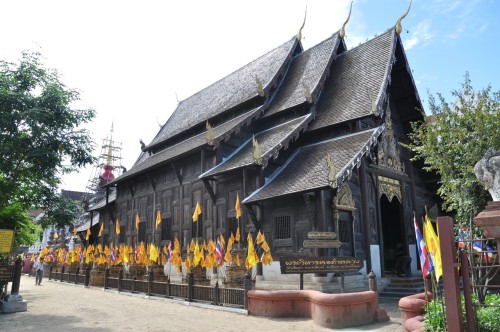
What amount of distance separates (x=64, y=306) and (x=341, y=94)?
13.2m

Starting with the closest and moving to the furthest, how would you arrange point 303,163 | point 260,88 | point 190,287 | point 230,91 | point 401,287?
point 190,287, point 401,287, point 303,163, point 260,88, point 230,91

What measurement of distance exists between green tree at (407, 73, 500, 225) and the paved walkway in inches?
128

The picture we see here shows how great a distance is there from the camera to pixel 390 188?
1611 cm

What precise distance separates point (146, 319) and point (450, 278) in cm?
766

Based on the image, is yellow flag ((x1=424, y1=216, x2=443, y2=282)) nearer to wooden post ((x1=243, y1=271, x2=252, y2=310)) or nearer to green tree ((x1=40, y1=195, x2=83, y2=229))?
wooden post ((x1=243, y1=271, x2=252, y2=310))

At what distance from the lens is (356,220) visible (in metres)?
14.0

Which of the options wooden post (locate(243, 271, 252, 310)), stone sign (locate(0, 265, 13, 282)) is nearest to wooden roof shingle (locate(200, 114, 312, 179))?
wooden post (locate(243, 271, 252, 310))

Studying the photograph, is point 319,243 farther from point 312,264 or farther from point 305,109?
point 305,109

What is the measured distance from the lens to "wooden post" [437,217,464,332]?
15.3 ft

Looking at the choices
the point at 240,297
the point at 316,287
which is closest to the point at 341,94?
the point at 316,287

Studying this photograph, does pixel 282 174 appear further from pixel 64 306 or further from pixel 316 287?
pixel 64 306

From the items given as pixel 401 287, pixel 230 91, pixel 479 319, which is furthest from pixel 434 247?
pixel 230 91

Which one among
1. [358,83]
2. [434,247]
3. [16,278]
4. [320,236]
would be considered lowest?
[16,278]

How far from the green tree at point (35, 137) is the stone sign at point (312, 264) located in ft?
26.8
